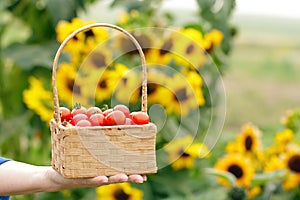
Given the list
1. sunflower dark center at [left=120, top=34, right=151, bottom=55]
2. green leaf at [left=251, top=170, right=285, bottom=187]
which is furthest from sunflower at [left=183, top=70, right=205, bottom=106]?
green leaf at [left=251, top=170, right=285, bottom=187]

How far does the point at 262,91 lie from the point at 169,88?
8.83ft

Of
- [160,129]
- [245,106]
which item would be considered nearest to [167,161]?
[160,129]

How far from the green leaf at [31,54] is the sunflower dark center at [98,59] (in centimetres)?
19

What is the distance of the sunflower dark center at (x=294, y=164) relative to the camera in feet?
6.02

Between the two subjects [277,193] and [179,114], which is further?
[277,193]

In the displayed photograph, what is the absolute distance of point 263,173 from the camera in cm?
189

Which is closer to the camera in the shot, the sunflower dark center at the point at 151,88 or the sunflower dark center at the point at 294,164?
the sunflower dark center at the point at 151,88

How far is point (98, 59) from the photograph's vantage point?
162cm

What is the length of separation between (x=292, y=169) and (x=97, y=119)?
39.0 inches

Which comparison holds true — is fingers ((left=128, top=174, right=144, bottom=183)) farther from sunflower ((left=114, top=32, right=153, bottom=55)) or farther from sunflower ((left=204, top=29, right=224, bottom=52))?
sunflower ((left=204, top=29, right=224, bottom=52))

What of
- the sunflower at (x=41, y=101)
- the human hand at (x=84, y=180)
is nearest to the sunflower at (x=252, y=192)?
the sunflower at (x=41, y=101)

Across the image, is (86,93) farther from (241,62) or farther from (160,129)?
(241,62)

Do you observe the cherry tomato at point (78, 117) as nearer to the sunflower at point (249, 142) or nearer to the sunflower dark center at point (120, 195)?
the sunflower dark center at point (120, 195)

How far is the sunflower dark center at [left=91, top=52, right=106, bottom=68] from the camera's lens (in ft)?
5.30
